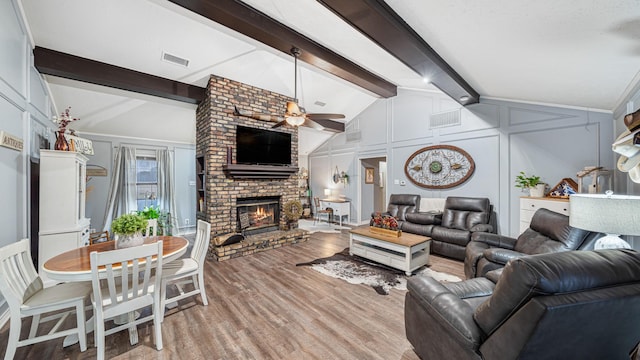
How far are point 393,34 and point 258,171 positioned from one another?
11.1 ft

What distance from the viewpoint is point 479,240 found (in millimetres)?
3186

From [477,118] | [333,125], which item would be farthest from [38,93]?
[477,118]

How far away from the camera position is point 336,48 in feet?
11.8

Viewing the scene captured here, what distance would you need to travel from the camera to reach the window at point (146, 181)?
553 cm

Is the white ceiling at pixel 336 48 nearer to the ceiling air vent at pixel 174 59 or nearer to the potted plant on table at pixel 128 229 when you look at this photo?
the ceiling air vent at pixel 174 59

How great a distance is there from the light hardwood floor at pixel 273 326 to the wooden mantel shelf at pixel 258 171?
1862 mm

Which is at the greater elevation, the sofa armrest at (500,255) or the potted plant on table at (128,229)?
the potted plant on table at (128,229)

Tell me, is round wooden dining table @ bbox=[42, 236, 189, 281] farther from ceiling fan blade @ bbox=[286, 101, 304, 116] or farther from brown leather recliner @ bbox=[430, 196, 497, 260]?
brown leather recliner @ bbox=[430, 196, 497, 260]

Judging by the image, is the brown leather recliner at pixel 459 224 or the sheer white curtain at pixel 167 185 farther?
the sheer white curtain at pixel 167 185

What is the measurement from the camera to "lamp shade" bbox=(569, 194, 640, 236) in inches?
63.4

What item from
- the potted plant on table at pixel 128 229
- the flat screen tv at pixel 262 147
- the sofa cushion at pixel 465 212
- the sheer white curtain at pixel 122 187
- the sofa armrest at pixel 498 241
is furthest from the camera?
the sheer white curtain at pixel 122 187

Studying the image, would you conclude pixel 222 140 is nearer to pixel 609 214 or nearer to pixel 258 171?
pixel 258 171

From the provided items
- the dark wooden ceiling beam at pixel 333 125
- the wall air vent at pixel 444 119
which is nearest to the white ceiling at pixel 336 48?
the wall air vent at pixel 444 119

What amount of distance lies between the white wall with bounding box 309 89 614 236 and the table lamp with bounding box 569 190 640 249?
2.68 meters
